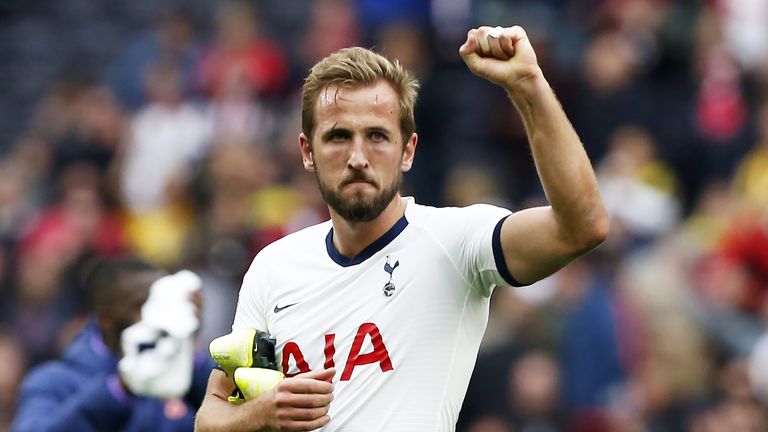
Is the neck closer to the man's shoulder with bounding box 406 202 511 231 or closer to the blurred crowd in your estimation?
the man's shoulder with bounding box 406 202 511 231

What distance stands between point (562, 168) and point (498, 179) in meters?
7.64

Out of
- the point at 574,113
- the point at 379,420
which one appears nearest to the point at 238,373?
the point at 379,420

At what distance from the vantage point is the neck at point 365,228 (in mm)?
4863

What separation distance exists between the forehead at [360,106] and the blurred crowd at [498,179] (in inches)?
193

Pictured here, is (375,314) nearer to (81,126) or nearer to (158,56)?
(81,126)

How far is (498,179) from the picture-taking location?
1186cm

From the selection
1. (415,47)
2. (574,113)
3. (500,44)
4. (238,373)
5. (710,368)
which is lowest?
(710,368)

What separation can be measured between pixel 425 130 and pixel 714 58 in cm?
227

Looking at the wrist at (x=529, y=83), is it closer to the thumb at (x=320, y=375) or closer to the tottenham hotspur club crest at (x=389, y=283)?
the tottenham hotspur club crest at (x=389, y=283)

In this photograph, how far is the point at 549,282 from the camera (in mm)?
10938

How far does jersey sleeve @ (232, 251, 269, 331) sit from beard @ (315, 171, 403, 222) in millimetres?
438

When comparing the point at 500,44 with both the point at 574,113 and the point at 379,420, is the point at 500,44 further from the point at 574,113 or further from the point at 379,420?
the point at 574,113

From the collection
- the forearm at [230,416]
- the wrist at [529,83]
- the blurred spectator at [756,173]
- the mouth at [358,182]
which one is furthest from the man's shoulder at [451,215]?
the blurred spectator at [756,173]

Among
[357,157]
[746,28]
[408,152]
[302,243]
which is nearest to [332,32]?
[746,28]
